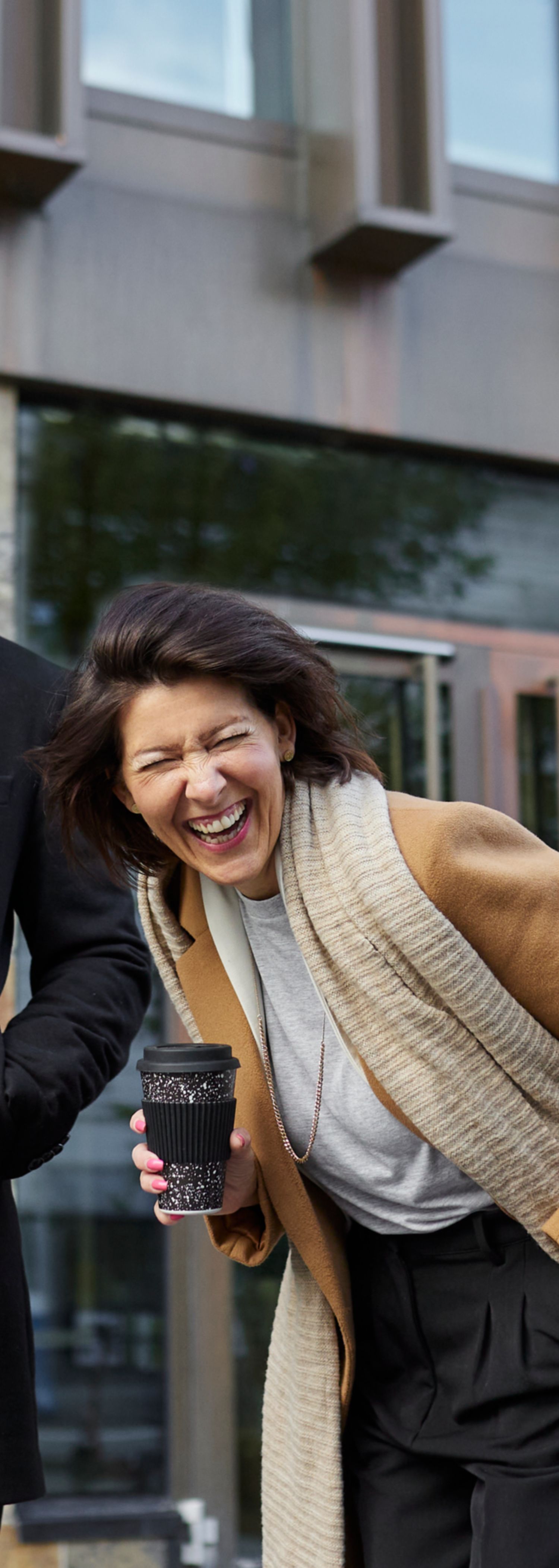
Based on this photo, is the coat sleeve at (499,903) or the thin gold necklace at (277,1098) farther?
the thin gold necklace at (277,1098)

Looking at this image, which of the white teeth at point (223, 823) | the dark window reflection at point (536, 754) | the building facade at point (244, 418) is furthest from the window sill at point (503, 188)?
the white teeth at point (223, 823)

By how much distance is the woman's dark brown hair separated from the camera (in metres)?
2.00

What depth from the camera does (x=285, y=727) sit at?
7.06 ft

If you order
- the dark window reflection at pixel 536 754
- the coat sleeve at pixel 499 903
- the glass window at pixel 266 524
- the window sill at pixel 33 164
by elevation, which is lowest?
the coat sleeve at pixel 499 903

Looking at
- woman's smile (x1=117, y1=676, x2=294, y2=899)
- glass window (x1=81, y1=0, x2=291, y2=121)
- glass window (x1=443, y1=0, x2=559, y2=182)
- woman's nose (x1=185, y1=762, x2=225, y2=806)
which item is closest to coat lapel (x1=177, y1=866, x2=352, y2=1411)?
woman's smile (x1=117, y1=676, x2=294, y2=899)

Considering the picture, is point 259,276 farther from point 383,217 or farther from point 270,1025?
point 270,1025

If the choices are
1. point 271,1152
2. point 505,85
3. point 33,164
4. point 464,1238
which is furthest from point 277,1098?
point 505,85

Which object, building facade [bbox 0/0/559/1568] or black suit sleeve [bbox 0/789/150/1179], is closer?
black suit sleeve [bbox 0/789/150/1179]

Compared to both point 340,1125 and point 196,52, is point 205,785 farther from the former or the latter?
point 196,52

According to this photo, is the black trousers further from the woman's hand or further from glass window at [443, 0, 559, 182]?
glass window at [443, 0, 559, 182]

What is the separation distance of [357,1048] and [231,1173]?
291 mm

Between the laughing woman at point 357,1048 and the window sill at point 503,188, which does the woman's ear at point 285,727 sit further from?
the window sill at point 503,188

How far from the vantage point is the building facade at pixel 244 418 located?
14.1 ft

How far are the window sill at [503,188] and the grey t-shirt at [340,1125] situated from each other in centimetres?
346
